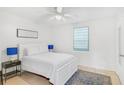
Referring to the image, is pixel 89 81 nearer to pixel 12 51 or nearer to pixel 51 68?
pixel 51 68

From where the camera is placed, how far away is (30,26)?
11.9 feet

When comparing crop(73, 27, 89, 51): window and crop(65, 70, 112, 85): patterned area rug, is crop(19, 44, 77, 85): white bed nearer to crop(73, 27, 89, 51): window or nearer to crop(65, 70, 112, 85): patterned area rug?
crop(65, 70, 112, 85): patterned area rug

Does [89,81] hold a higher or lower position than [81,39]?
lower

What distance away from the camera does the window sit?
392 centimetres

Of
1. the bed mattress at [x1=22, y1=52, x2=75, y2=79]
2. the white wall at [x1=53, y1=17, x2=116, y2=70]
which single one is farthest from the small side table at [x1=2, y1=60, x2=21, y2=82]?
the white wall at [x1=53, y1=17, x2=116, y2=70]

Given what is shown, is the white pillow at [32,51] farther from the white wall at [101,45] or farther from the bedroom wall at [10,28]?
the white wall at [101,45]

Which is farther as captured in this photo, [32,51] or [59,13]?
[32,51]

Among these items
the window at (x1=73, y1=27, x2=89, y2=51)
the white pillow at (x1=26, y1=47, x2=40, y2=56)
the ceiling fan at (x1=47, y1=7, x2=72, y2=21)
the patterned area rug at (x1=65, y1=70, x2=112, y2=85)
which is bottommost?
the patterned area rug at (x1=65, y1=70, x2=112, y2=85)

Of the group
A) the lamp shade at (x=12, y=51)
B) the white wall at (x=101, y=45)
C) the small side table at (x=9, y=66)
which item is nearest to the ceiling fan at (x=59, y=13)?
the white wall at (x=101, y=45)

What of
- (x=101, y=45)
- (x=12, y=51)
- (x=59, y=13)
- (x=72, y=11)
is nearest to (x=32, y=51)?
(x=12, y=51)

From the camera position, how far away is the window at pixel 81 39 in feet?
12.9

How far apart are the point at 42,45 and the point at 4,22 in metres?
1.78

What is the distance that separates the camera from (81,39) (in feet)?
13.4

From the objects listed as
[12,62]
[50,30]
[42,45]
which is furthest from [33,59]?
[50,30]
